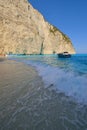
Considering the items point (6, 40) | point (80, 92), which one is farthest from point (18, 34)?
point (80, 92)

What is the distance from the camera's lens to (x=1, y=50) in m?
67.0

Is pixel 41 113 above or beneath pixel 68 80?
above

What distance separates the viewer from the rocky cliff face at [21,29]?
76.8m

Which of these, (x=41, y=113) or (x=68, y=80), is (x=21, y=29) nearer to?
(x=68, y=80)

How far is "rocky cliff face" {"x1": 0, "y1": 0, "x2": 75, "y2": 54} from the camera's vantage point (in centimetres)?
7681

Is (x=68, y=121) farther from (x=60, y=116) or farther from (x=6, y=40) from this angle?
(x=6, y=40)

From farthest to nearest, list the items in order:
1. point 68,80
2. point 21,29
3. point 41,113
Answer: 1. point 21,29
2. point 68,80
3. point 41,113

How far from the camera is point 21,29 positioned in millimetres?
82750

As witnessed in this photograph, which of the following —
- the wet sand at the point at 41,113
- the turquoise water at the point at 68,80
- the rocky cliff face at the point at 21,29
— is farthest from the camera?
the rocky cliff face at the point at 21,29

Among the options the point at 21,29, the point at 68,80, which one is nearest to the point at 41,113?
the point at 68,80

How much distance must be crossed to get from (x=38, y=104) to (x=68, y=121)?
1.70m

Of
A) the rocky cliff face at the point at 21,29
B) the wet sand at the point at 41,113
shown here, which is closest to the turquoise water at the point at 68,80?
the wet sand at the point at 41,113

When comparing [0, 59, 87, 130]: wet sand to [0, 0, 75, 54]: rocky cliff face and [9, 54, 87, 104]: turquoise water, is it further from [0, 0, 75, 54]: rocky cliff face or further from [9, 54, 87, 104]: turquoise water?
[0, 0, 75, 54]: rocky cliff face

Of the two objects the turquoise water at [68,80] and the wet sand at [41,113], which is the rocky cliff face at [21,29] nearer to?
the turquoise water at [68,80]
